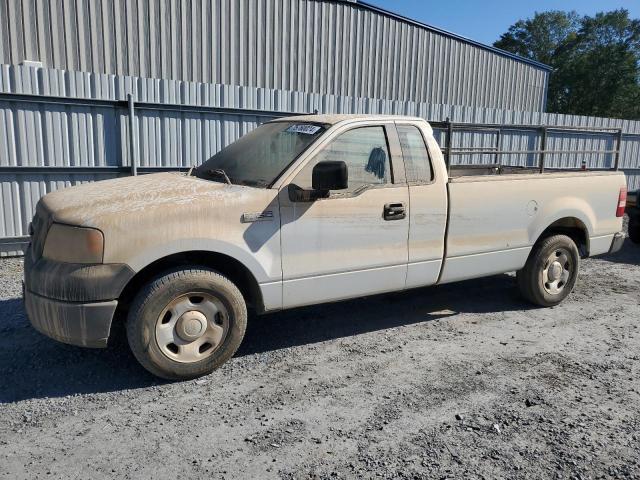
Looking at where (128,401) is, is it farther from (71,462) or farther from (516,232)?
(516,232)

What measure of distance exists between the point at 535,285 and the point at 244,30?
950cm

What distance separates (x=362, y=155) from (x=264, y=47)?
30.6ft

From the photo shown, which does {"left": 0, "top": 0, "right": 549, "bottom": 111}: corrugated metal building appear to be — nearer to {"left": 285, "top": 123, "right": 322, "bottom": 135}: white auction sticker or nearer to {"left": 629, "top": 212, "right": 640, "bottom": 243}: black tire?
{"left": 629, "top": 212, "right": 640, "bottom": 243}: black tire

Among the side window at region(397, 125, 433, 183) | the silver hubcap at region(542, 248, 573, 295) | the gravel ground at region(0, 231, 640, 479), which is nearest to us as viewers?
the gravel ground at region(0, 231, 640, 479)

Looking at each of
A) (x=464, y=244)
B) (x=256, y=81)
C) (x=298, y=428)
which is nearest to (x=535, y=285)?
(x=464, y=244)

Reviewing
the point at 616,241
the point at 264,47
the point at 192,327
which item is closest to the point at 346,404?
the point at 192,327

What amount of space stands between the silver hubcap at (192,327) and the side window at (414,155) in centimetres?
200

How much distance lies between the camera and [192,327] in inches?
151

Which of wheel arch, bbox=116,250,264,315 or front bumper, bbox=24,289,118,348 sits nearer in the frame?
front bumper, bbox=24,289,118,348

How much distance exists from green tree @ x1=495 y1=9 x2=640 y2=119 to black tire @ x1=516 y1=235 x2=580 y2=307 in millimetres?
51626

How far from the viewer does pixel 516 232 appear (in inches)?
213

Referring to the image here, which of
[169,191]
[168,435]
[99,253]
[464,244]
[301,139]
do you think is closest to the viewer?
[168,435]

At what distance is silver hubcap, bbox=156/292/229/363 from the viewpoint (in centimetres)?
379

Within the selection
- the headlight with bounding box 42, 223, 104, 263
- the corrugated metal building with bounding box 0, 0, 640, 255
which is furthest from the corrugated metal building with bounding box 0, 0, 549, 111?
the headlight with bounding box 42, 223, 104, 263
